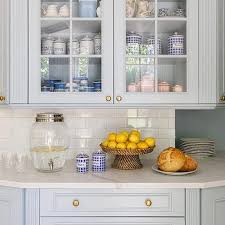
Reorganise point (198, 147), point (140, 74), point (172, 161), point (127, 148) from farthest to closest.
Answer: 1. point (198, 147)
2. point (140, 74)
3. point (127, 148)
4. point (172, 161)

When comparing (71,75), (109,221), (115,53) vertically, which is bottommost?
(109,221)

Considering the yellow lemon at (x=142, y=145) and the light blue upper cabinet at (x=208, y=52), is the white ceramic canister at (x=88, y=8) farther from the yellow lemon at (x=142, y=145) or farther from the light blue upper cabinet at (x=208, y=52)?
the yellow lemon at (x=142, y=145)

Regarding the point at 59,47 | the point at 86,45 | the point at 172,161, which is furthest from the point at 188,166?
the point at 59,47

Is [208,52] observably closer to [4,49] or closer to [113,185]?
[113,185]

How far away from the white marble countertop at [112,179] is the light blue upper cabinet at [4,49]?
468 mm

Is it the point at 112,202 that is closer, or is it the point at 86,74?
the point at 112,202

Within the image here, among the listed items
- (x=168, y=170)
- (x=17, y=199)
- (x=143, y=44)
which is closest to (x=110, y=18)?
(x=143, y=44)

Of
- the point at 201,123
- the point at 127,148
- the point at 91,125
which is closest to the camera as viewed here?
the point at 127,148

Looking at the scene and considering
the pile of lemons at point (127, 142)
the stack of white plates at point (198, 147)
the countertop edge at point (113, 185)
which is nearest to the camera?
the countertop edge at point (113, 185)

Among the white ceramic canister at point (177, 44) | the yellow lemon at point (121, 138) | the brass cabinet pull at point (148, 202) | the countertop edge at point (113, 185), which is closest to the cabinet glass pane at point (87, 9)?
the white ceramic canister at point (177, 44)

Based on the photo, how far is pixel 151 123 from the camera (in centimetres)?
241

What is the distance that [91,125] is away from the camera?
240 centimetres

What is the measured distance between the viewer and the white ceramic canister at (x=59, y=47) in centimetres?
216

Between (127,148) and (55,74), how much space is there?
0.63 meters
